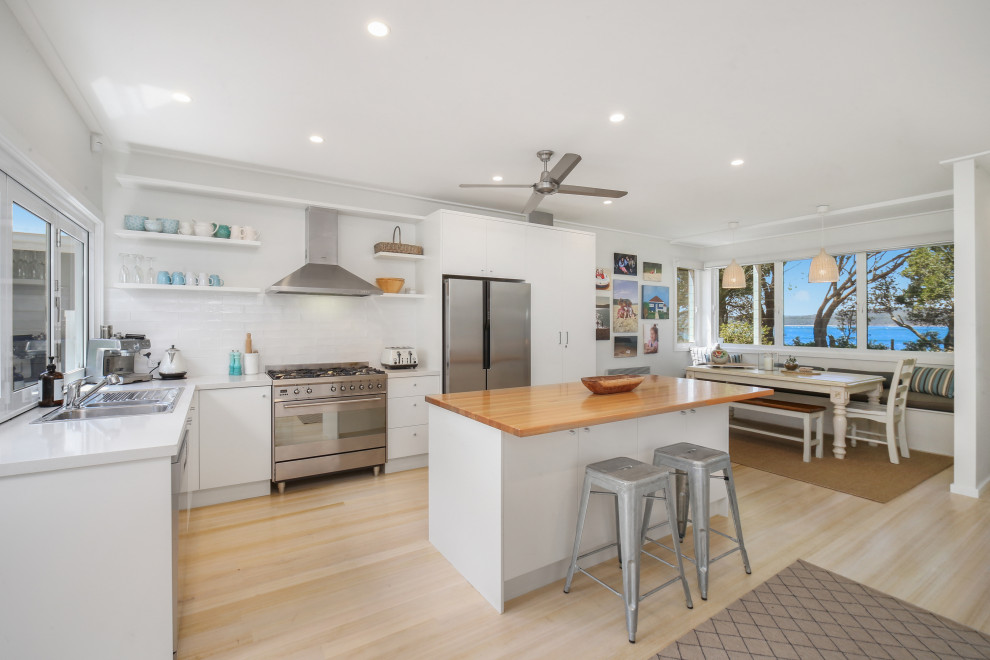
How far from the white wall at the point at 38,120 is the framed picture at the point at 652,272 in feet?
20.2

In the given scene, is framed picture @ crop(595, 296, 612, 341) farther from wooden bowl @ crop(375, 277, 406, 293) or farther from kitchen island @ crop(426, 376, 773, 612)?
kitchen island @ crop(426, 376, 773, 612)

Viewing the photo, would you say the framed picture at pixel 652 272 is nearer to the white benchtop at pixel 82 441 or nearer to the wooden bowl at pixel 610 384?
the wooden bowl at pixel 610 384

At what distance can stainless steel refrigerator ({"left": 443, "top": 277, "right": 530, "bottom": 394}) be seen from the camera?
4.25m

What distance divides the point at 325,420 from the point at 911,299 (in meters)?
6.66

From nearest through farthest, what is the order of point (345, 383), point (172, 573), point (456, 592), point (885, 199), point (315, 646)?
point (172, 573)
point (315, 646)
point (456, 592)
point (345, 383)
point (885, 199)

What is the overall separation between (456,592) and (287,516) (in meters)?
1.57

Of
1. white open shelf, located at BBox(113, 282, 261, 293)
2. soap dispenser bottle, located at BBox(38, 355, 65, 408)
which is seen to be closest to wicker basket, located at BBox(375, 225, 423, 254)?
white open shelf, located at BBox(113, 282, 261, 293)

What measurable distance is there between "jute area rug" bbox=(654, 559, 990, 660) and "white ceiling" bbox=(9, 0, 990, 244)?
2644 mm

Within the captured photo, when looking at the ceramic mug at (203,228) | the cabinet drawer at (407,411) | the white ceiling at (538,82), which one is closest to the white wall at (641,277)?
the white ceiling at (538,82)

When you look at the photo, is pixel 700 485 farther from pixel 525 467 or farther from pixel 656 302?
pixel 656 302

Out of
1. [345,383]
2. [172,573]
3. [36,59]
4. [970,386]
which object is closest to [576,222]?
[345,383]

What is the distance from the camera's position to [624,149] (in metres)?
3.36

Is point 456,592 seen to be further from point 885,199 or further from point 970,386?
point 885,199

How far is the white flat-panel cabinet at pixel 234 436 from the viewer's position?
328cm
